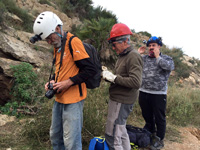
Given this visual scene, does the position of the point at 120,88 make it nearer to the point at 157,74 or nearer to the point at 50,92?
the point at 50,92

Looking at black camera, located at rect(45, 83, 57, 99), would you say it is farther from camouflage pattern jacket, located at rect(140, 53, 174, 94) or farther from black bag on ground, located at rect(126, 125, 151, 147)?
black bag on ground, located at rect(126, 125, 151, 147)

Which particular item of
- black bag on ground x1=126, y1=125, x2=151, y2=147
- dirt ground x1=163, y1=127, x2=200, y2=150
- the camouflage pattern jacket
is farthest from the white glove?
dirt ground x1=163, y1=127, x2=200, y2=150

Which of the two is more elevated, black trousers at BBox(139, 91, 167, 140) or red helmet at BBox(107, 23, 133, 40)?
red helmet at BBox(107, 23, 133, 40)

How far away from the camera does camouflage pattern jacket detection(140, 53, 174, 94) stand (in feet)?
9.03

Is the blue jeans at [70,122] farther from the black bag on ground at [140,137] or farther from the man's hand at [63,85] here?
the black bag on ground at [140,137]

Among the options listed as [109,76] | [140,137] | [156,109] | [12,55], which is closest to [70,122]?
[109,76]

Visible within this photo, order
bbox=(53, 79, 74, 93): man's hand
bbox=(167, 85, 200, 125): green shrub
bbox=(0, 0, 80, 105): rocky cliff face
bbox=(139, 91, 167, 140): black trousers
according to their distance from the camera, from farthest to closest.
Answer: bbox=(167, 85, 200, 125): green shrub < bbox=(0, 0, 80, 105): rocky cliff face < bbox=(139, 91, 167, 140): black trousers < bbox=(53, 79, 74, 93): man's hand

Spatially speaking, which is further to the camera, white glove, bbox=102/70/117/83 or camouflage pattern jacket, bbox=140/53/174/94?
camouflage pattern jacket, bbox=140/53/174/94

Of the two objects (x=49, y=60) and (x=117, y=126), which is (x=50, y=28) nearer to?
(x=117, y=126)

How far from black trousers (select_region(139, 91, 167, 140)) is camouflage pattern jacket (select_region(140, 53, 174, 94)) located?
0.12m

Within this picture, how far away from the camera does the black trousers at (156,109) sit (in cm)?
286

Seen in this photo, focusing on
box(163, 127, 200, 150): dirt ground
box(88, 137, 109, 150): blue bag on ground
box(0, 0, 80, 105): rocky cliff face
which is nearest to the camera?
box(88, 137, 109, 150): blue bag on ground

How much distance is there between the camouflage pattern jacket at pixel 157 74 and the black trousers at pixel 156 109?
124 mm

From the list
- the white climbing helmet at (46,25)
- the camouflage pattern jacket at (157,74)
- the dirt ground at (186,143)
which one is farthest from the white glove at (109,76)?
the dirt ground at (186,143)
